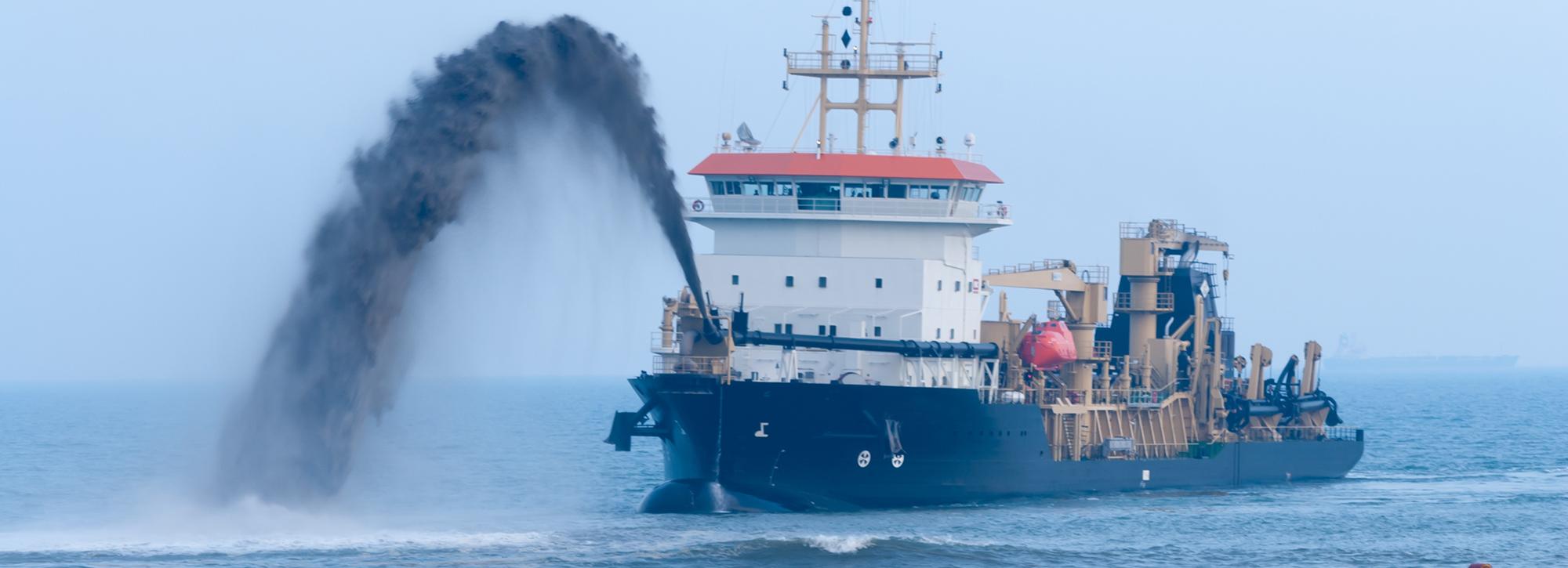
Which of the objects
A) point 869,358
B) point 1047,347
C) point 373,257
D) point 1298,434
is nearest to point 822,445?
point 869,358

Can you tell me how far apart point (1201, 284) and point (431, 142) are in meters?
27.0

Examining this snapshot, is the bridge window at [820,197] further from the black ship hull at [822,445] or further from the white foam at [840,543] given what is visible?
the white foam at [840,543]

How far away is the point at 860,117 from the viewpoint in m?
41.3

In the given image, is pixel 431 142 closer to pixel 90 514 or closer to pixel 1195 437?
pixel 90 514

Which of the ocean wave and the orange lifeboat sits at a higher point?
the orange lifeboat

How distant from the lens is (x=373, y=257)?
97.8ft

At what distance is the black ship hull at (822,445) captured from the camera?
3659 cm

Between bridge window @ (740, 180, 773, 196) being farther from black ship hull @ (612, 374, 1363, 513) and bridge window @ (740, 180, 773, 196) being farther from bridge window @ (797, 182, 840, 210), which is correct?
black ship hull @ (612, 374, 1363, 513)

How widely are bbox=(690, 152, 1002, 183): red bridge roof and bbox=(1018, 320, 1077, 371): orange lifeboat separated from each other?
15.6ft

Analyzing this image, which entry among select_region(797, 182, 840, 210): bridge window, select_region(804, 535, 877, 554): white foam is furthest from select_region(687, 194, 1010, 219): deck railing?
select_region(804, 535, 877, 554): white foam

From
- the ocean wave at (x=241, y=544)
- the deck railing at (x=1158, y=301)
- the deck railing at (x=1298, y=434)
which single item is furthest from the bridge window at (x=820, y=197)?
the deck railing at (x=1298, y=434)

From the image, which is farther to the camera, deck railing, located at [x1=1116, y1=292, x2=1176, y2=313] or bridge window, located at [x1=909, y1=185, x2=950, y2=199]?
deck railing, located at [x1=1116, y1=292, x2=1176, y2=313]

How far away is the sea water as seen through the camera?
3080cm

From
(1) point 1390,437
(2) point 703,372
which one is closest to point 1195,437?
(2) point 703,372
